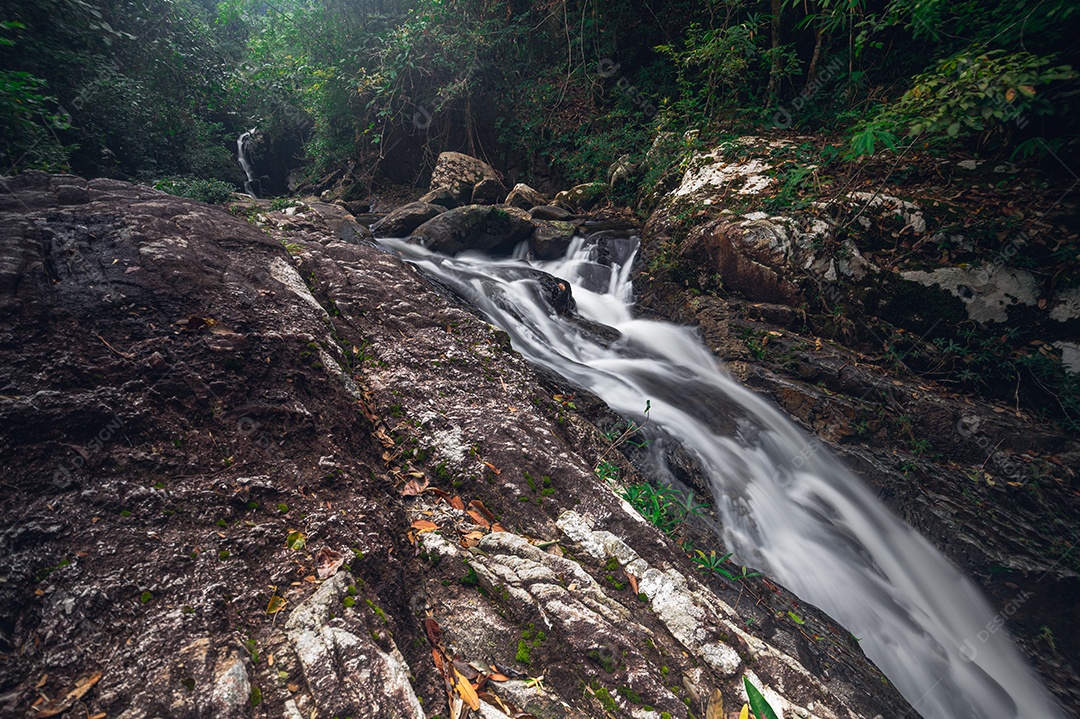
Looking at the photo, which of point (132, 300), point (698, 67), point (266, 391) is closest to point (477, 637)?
point (266, 391)

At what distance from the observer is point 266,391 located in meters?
2.36

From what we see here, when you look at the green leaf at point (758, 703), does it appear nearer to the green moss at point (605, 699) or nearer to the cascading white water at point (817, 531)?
the green moss at point (605, 699)

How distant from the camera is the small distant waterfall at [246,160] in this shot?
53.4ft

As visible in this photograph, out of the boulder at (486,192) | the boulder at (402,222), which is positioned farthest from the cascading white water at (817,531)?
the boulder at (486,192)

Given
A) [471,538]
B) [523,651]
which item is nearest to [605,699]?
[523,651]

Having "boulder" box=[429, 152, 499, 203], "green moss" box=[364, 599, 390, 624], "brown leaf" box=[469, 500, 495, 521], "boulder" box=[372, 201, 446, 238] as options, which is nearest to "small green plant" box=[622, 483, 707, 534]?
"brown leaf" box=[469, 500, 495, 521]

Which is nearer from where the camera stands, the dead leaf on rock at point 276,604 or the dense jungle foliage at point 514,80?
the dead leaf on rock at point 276,604

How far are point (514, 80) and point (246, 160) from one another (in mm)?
11569

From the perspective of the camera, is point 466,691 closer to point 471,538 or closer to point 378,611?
point 378,611

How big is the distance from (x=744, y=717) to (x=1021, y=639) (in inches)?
186

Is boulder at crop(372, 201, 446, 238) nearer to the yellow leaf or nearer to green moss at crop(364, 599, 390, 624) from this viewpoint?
green moss at crop(364, 599, 390, 624)

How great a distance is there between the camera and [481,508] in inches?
96.7

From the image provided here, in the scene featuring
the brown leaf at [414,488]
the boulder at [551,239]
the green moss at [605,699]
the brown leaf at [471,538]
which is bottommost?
the brown leaf at [414,488]

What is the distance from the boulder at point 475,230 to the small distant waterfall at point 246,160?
11349 millimetres
